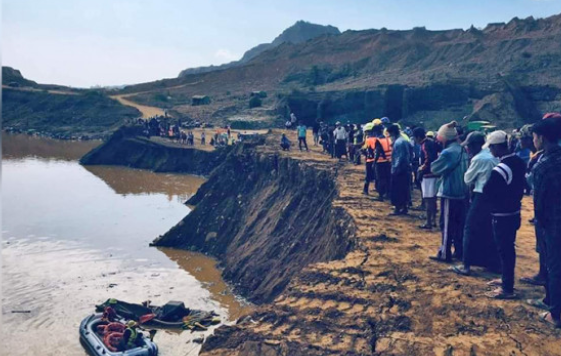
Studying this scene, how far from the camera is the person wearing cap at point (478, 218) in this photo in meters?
7.61

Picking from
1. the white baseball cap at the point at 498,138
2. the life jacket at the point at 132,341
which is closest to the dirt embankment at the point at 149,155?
the life jacket at the point at 132,341

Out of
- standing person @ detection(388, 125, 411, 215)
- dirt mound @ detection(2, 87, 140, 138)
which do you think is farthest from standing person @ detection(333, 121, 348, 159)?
dirt mound @ detection(2, 87, 140, 138)

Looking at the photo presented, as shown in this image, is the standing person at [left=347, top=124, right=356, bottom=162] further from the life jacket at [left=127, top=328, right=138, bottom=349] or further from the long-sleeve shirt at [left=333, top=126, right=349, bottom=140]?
the life jacket at [left=127, top=328, right=138, bottom=349]

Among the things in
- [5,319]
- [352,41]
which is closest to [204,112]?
[352,41]

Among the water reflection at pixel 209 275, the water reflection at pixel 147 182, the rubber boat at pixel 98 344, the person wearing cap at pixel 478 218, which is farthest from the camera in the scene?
the water reflection at pixel 147 182

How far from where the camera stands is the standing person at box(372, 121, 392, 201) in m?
13.0

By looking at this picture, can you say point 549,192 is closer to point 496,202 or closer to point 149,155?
point 496,202

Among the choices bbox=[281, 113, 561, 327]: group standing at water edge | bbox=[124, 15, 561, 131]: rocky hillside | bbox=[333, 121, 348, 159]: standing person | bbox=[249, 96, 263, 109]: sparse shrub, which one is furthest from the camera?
bbox=[249, 96, 263, 109]: sparse shrub

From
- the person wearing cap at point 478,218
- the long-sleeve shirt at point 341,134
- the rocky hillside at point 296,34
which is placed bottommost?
the person wearing cap at point 478,218

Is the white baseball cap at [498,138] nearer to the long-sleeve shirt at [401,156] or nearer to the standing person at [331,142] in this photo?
the long-sleeve shirt at [401,156]

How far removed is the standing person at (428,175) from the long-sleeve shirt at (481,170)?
93.8 inches

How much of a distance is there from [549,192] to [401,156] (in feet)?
16.6

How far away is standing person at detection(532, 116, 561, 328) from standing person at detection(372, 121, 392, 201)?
6454 millimetres

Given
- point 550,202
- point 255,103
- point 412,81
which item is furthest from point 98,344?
point 255,103
